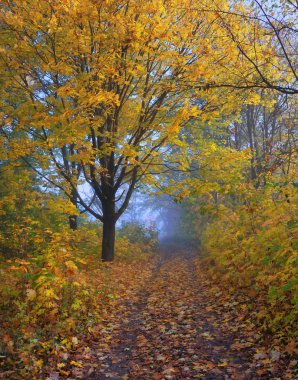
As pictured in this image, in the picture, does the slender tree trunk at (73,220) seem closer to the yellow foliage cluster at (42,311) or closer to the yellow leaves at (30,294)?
the yellow foliage cluster at (42,311)

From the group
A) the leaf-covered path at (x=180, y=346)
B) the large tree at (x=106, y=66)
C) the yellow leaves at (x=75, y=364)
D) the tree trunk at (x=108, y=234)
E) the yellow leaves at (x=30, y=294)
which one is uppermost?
the large tree at (x=106, y=66)

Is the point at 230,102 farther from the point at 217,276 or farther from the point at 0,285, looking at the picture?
the point at 0,285

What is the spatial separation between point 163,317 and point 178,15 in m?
8.56

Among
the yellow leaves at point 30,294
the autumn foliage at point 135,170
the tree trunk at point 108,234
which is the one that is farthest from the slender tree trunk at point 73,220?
the yellow leaves at point 30,294

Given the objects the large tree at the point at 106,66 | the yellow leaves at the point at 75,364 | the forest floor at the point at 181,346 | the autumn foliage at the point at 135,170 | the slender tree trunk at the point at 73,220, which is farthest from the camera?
the slender tree trunk at the point at 73,220

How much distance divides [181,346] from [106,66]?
6569 millimetres

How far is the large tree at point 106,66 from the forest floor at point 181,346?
4.50 meters

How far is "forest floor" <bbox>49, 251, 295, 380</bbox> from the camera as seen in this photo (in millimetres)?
4583

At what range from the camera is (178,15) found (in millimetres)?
10023

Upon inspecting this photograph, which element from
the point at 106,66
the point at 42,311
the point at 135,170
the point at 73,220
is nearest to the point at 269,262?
the point at 42,311

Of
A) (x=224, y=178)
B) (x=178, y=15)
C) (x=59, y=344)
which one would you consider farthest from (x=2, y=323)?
(x=178, y=15)

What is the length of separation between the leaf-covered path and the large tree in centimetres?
449

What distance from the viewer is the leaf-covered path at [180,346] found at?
4.61m

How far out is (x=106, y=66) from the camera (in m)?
8.33
